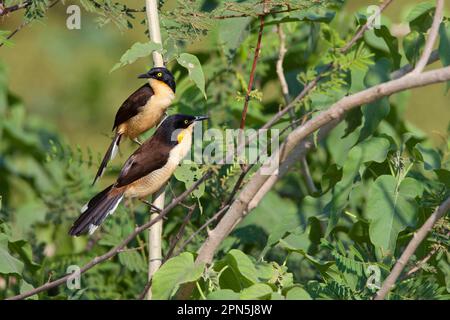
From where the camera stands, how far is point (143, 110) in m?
3.61

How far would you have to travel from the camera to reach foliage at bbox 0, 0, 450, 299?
9.37 ft

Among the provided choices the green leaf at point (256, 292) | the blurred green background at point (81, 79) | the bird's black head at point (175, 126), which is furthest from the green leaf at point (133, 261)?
the blurred green background at point (81, 79)

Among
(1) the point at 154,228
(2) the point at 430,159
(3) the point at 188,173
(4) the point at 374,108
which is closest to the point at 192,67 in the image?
(3) the point at 188,173

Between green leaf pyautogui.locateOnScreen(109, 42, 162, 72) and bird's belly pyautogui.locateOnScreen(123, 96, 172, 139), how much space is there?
2.52 ft

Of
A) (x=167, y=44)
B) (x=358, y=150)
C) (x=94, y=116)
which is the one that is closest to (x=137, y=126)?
(x=167, y=44)

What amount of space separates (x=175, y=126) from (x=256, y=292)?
88 centimetres

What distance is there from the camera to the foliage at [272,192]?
286 centimetres

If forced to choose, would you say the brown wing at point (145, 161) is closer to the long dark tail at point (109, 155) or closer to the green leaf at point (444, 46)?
the long dark tail at point (109, 155)

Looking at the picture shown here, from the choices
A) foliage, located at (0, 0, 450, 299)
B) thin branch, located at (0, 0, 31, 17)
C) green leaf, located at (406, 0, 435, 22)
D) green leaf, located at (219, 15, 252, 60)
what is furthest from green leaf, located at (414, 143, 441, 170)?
thin branch, located at (0, 0, 31, 17)

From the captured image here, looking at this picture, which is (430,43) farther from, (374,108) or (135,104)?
(135,104)

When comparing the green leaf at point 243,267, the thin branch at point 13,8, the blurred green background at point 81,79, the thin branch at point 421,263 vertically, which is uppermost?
the thin branch at point 13,8

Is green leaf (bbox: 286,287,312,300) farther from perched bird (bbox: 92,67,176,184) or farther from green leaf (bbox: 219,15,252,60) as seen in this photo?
green leaf (bbox: 219,15,252,60)

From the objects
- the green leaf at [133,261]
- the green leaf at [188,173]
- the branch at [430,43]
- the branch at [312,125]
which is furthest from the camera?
the green leaf at [133,261]
